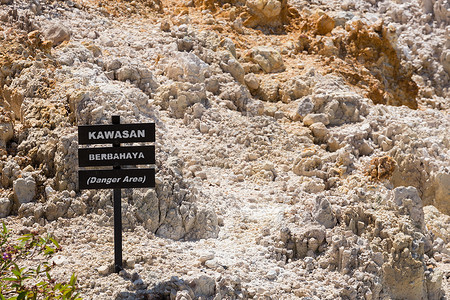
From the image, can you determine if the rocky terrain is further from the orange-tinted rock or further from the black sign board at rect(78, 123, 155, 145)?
the black sign board at rect(78, 123, 155, 145)

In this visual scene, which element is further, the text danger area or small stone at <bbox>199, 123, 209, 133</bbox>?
small stone at <bbox>199, 123, 209, 133</bbox>

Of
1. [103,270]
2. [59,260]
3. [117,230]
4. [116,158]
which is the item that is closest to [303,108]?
[116,158]

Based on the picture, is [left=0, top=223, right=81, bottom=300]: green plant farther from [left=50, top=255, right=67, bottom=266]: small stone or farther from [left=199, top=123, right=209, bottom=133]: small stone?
[left=199, top=123, right=209, bottom=133]: small stone

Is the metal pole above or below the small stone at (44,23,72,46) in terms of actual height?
below

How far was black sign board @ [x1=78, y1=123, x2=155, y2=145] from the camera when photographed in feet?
22.9

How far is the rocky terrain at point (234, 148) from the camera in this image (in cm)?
761

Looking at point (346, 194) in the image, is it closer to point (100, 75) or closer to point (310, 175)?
point (310, 175)

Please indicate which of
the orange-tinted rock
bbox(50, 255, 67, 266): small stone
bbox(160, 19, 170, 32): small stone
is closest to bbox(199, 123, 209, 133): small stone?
bbox(160, 19, 170, 32): small stone

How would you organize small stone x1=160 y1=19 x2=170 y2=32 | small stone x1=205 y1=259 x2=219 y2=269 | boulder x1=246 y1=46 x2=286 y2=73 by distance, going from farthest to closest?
boulder x1=246 y1=46 x2=286 y2=73, small stone x1=160 y1=19 x2=170 y2=32, small stone x1=205 y1=259 x2=219 y2=269

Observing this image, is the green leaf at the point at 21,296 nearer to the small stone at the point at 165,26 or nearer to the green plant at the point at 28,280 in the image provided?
the green plant at the point at 28,280

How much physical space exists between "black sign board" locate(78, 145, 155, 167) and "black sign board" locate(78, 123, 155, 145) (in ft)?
0.34

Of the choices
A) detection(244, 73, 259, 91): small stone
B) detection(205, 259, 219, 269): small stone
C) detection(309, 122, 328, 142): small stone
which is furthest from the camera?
detection(244, 73, 259, 91): small stone

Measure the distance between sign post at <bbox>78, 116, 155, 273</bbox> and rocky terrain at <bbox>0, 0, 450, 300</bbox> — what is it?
80cm

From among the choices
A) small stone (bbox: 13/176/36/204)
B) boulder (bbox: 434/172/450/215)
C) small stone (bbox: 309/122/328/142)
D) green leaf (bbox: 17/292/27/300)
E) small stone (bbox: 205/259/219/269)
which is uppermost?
small stone (bbox: 309/122/328/142)
